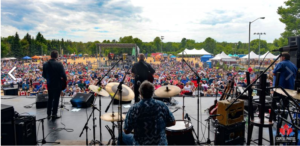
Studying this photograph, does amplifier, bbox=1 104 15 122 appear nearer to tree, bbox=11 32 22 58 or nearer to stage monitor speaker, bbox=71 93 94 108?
stage monitor speaker, bbox=71 93 94 108

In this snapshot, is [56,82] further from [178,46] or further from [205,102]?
[178,46]

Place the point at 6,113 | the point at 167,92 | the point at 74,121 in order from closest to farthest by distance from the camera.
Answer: the point at 6,113, the point at 167,92, the point at 74,121

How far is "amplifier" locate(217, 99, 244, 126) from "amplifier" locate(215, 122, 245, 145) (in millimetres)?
67

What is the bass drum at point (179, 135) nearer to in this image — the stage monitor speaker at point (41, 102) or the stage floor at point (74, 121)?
the stage floor at point (74, 121)

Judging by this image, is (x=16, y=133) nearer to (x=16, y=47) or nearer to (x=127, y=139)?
(x=127, y=139)

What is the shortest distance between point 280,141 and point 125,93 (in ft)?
6.01

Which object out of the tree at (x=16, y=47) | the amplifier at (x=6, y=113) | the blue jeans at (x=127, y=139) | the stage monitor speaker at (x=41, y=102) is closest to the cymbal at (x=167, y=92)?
the blue jeans at (x=127, y=139)

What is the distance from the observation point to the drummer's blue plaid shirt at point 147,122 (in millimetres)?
1964

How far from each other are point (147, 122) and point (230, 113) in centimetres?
152

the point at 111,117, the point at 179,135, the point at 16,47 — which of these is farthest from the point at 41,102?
the point at 16,47

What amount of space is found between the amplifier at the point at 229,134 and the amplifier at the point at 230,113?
67mm

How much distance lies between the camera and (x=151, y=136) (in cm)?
198

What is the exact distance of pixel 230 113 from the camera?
9.73 feet

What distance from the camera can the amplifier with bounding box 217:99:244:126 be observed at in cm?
294
